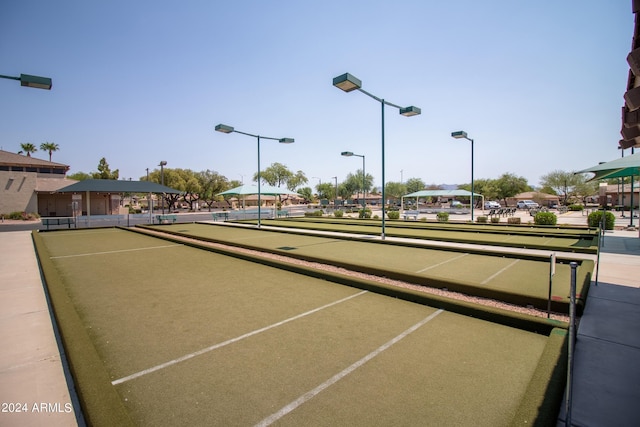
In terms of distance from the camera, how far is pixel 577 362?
12.7 ft

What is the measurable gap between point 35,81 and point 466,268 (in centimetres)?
1350

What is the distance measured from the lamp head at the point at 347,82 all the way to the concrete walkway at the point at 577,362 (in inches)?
356

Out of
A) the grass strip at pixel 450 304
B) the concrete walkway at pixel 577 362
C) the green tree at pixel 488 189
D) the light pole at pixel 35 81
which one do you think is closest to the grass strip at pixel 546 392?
the concrete walkway at pixel 577 362

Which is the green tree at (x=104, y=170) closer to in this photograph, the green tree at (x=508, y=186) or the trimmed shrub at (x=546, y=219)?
the trimmed shrub at (x=546, y=219)

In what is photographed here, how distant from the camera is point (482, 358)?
407 cm

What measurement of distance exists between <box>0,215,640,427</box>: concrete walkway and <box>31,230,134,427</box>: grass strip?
0.18m

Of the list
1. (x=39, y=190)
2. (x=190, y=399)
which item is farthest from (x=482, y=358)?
(x=39, y=190)

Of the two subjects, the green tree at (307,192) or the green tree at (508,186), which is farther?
the green tree at (307,192)

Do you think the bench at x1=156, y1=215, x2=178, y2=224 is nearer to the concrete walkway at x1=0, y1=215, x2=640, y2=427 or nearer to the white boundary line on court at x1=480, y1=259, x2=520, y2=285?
the concrete walkway at x1=0, y1=215, x2=640, y2=427

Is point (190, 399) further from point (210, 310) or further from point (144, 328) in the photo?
point (210, 310)

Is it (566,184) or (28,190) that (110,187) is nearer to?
(28,190)

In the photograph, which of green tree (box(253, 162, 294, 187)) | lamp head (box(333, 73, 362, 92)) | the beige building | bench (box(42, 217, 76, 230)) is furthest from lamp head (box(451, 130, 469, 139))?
green tree (box(253, 162, 294, 187))

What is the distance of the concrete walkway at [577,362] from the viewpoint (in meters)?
2.99

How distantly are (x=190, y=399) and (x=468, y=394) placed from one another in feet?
9.43
